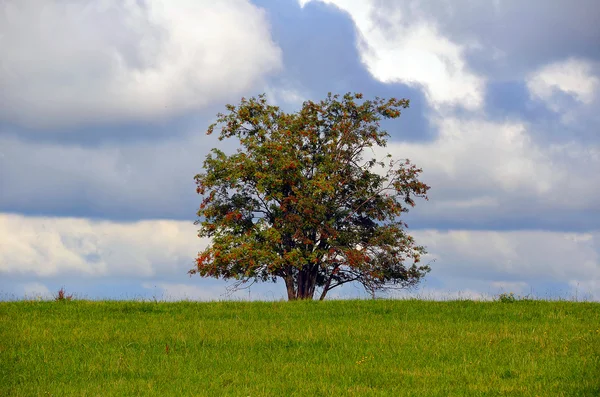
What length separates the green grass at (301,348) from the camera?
11859 millimetres

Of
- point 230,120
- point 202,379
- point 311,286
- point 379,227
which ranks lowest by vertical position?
point 202,379

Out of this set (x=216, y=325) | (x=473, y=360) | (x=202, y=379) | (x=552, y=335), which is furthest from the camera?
(x=216, y=325)

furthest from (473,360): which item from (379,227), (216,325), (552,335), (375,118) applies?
(375,118)

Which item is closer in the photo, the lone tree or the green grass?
the green grass

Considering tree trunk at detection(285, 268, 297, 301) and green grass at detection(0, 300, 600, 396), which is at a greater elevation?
tree trunk at detection(285, 268, 297, 301)

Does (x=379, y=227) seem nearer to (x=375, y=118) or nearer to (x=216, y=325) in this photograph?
(x=375, y=118)

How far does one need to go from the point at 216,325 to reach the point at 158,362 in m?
4.16

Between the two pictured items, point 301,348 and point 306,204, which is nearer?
point 301,348

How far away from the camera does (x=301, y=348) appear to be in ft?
49.1

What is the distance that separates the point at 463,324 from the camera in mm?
18062

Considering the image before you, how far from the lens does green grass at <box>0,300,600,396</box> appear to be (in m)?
11.9

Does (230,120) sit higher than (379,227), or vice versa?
(230,120)

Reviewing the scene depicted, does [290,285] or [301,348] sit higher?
[290,285]

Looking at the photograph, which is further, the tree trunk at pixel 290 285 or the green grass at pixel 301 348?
the tree trunk at pixel 290 285
